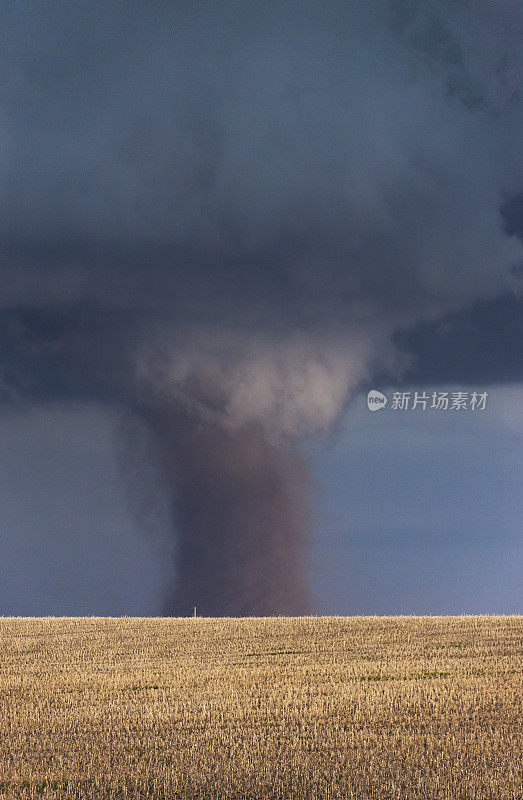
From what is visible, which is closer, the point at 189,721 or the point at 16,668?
the point at 189,721

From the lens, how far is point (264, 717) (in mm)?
21672

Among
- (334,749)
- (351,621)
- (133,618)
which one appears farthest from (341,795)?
(133,618)

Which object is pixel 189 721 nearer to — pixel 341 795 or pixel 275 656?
pixel 341 795

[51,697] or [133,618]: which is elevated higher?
[133,618]

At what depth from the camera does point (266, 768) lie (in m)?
16.4

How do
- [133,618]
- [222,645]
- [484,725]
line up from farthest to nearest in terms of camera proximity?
[133,618], [222,645], [484,725]

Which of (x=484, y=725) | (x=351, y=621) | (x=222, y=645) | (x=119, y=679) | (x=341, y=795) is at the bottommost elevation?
(x=341, y=795)

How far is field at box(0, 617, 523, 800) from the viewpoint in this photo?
1538 cm

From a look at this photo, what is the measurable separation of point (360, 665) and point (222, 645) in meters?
9.01

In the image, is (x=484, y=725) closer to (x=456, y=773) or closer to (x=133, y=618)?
(x=456, y=773)

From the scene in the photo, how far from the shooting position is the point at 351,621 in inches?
1913

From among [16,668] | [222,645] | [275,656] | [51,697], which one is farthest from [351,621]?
[51,697]

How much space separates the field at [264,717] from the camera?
1538 cm

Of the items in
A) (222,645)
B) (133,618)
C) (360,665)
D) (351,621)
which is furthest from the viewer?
(133,618)
